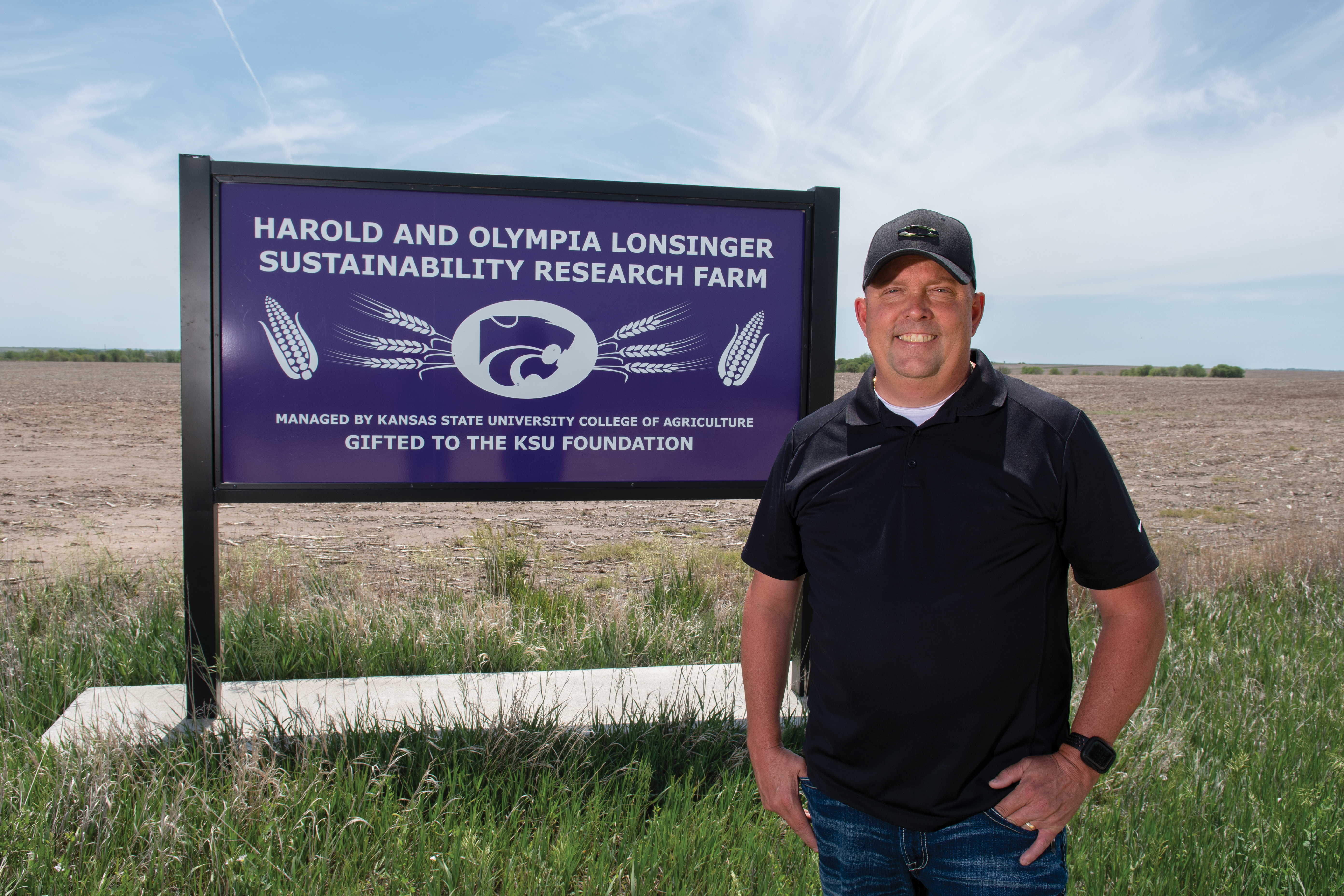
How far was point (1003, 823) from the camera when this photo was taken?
1727 millimetres

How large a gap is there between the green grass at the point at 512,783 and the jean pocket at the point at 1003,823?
1146 millimetres

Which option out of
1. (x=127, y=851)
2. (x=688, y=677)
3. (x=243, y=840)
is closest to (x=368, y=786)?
(x=243, y=840)

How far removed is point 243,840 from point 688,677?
6.95ft

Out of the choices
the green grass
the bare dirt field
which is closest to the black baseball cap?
the green grass

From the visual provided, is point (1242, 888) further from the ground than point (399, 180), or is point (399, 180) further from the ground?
point (399, 180)

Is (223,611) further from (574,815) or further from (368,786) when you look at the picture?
(574,815)

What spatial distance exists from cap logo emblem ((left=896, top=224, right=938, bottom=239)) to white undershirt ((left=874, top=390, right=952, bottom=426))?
0.37 meters

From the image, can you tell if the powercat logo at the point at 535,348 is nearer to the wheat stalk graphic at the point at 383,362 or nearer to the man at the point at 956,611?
the wheat stalk graphic at the point at 383,362

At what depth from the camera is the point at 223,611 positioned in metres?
5.09

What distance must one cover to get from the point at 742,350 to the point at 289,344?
226 centimetres

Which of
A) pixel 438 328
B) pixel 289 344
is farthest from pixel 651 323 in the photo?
pixel 289 344

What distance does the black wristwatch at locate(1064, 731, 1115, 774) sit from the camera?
1.76 meters

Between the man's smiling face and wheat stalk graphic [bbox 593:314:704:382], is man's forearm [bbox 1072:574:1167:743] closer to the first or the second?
the man's smiling face

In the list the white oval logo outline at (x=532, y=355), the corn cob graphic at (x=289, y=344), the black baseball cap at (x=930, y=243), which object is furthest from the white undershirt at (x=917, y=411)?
the corn cob graphic at (x=289, y=344)
